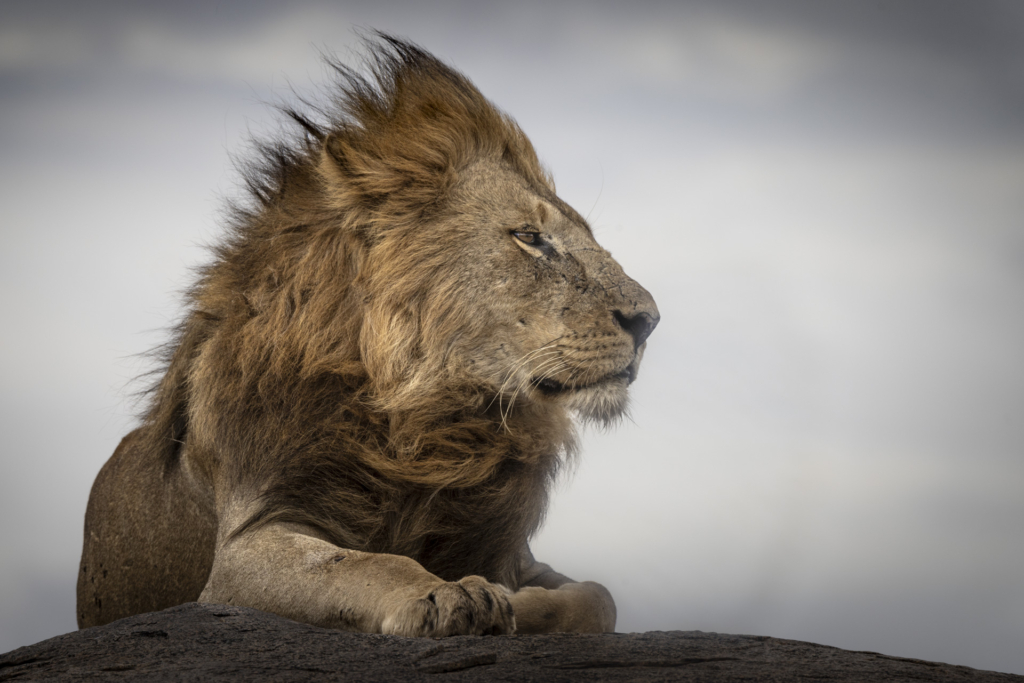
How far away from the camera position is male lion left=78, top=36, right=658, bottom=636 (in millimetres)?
4133

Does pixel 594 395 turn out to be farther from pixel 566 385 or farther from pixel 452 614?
pixel 452 614

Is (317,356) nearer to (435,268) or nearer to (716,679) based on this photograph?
(435,268)

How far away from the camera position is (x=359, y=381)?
4.32m

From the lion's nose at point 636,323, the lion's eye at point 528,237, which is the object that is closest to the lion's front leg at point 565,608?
the lion's nose at point 636,323

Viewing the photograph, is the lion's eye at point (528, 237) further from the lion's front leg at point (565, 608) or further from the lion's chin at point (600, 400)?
the lion's front leg at point (565, 608)

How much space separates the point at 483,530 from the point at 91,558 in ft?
7.50


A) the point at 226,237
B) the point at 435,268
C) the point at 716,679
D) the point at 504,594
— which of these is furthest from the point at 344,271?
the point at 716,679

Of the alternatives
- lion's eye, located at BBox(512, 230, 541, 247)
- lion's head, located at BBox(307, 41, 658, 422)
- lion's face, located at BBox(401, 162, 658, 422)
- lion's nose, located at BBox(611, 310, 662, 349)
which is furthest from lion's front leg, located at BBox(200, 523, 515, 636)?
lion's eye, located at BBox(512, 230, 541, 247)

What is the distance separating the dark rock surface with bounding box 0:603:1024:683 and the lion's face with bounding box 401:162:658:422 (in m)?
1.24

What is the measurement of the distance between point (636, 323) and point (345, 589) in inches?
66.0

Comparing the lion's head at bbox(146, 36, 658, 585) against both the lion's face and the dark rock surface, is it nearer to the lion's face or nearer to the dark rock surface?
the lion's face

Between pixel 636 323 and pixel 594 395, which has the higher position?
pixel 636 323

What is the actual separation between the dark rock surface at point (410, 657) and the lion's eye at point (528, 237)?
189 centimetres

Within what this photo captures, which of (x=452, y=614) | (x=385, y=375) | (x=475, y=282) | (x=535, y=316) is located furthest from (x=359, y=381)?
(x=452, y=614)
